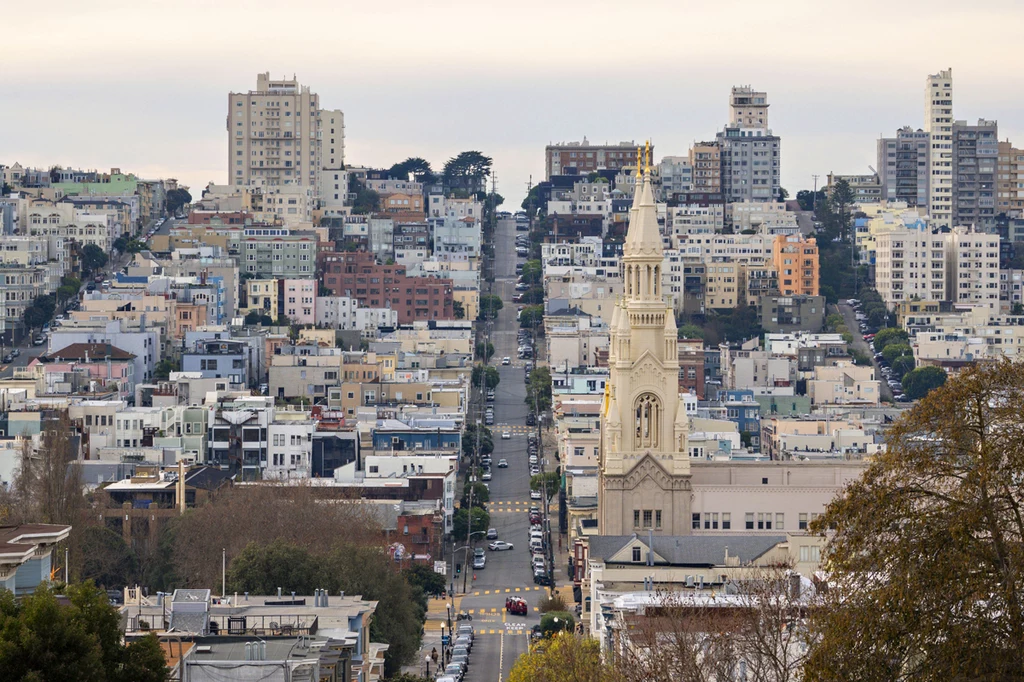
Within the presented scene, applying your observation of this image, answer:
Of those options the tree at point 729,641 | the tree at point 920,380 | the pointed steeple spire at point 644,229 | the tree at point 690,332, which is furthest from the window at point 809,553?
the tree at point 690,332

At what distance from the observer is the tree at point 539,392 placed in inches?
5965

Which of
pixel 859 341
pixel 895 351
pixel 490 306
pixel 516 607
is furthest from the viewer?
pixel 490 306

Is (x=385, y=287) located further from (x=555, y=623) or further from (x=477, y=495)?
(x=555, y=623)

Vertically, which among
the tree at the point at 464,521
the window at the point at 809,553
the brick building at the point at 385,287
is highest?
the brick building at the point at 385,287

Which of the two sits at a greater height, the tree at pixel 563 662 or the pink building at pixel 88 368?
the pink building at pixel 88 368

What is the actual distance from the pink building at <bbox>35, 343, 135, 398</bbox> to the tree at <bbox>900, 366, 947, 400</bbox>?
4470 cm

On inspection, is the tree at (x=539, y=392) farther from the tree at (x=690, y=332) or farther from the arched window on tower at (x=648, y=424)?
the arched window on tower at (x=648, y=424)

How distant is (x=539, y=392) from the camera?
153125 mm

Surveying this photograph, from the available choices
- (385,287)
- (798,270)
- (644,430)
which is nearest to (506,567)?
(644,430)

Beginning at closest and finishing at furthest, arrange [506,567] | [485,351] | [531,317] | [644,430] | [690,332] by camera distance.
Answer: [644,430]
[506,567]
[485,351]
[690,332]
[531,317]

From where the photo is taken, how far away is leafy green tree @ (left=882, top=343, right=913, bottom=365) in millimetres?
169000

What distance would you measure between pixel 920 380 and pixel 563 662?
97.3m

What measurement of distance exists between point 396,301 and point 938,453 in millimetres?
152453

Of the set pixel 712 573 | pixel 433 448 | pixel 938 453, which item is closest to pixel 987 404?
pixel 938 453
